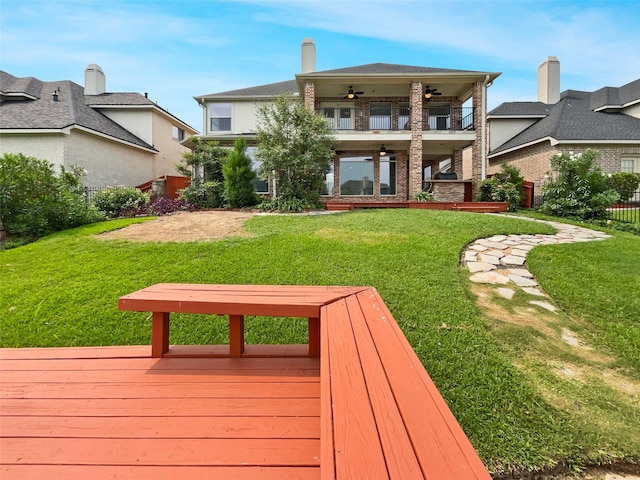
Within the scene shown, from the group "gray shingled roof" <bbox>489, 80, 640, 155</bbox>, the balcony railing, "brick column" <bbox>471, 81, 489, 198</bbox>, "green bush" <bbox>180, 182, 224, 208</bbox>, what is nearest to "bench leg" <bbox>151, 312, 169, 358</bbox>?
"green bush" <bbox>180, 182, 224, 208</bbox>

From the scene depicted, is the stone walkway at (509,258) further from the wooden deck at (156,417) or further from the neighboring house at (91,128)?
the neighboring house at (91,128)

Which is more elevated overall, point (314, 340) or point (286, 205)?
point (286, 205)

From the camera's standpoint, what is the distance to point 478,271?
16.1 ft

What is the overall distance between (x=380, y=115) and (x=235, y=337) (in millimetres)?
16511

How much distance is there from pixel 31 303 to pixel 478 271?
597 centimetres

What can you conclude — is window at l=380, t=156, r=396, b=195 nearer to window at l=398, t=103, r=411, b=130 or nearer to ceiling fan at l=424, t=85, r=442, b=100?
window at l=398, t=103, r=411, b=130

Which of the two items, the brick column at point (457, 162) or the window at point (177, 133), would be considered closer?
the brick column at point (457, 162)

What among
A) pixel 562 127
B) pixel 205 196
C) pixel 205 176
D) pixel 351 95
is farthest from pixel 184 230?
pixel 562 127

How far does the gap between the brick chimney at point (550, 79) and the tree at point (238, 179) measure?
19638 mm

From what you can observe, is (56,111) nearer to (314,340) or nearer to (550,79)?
(314,340)

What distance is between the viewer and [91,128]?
1499 centimetres

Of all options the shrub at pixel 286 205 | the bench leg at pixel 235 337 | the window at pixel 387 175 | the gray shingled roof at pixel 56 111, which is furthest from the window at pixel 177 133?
the bench leg at pixel 235 337

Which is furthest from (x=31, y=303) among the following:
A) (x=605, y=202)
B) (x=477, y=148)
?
(x=477, y=148)

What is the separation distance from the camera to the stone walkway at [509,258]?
14.5 feet
